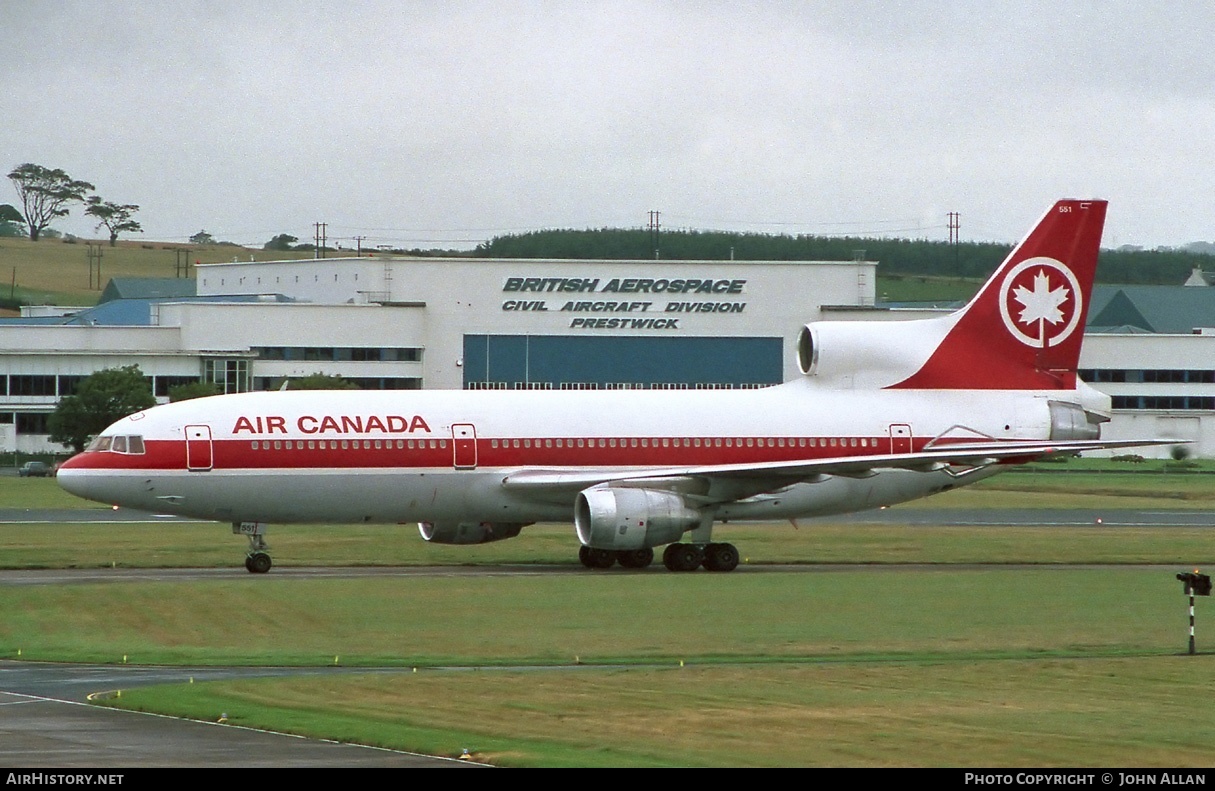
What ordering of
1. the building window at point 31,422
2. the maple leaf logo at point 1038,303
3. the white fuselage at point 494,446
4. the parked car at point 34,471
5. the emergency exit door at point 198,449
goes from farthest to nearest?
the building window at point 31,422
the parked car at point 34,471
the maple leaf logo at point 1038,303
the white fuselage at point 494,446
the emergency exit door at point 198,449

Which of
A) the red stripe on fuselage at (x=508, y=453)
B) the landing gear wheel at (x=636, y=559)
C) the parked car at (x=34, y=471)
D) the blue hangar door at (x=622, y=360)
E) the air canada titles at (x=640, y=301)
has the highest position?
the air canada titles at (x=640, y=301)

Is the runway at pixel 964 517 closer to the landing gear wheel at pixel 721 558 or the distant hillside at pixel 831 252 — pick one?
the landing gear wheel at pixel 721 558

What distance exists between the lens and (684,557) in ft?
133

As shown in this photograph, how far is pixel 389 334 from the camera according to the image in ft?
329

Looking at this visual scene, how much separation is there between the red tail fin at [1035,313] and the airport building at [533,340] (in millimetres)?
55352

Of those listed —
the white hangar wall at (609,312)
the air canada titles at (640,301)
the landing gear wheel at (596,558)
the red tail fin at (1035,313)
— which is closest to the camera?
the landing gear wheel at (596,558)

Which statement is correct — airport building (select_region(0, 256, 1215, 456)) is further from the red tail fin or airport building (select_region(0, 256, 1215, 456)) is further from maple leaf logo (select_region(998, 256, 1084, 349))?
maple leaf logo (select_region(998, 256, 1084, 349))

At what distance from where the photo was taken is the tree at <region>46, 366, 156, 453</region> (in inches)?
3565

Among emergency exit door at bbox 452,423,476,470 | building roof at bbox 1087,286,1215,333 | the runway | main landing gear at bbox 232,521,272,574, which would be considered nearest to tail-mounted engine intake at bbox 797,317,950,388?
emergency exit door at bbox 452,423,476,470

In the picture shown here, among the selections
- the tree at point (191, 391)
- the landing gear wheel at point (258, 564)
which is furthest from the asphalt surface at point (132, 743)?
the tree at point (191, 391)

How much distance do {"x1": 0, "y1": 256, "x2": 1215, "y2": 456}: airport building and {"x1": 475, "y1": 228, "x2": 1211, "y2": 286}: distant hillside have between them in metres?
28.9

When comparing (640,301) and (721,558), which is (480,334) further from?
(721,558)

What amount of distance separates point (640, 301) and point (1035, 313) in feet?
198

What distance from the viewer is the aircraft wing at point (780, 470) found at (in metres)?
40.2
